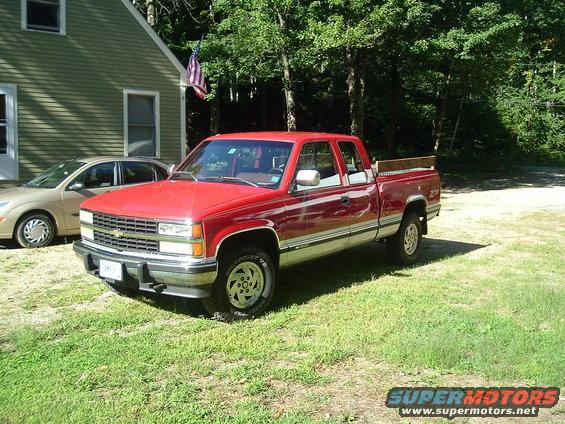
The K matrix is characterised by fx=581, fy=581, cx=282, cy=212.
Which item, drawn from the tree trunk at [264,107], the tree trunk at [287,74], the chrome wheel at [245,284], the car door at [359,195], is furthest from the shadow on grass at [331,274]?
the tree trunk at [264,107]

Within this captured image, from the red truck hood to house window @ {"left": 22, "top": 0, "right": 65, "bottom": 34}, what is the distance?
30.1 ft

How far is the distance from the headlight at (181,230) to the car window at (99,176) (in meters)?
5.02

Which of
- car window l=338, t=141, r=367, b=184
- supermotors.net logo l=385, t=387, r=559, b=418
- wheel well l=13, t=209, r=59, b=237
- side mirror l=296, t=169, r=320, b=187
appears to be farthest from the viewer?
wheel well l=13, t=209, r=59, b=237

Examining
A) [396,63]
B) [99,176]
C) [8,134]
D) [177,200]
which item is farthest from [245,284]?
[396,63]

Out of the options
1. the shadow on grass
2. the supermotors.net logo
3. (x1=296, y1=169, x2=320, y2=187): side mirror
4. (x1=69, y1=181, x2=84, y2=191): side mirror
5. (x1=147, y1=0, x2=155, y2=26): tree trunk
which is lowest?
the supermotors.net logo

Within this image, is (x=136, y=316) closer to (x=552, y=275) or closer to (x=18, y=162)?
(x=552, y=275)

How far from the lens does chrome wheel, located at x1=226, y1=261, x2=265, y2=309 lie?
546 cm

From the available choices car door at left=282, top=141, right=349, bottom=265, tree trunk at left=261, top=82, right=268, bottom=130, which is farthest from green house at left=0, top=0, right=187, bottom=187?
tree trunk at left=261, top=82, right=268, bottom=130

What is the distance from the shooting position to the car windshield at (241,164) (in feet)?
20.1

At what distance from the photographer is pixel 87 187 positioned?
967cm

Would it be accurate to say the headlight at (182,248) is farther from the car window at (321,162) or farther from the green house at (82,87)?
the green house at (82,87)

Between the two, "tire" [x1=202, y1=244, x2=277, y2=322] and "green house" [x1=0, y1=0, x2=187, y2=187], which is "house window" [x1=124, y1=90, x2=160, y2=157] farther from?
"tire" [x1=202, y1=244, x2=277, y2=322]

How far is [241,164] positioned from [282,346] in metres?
2.30

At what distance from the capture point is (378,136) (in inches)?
1361
